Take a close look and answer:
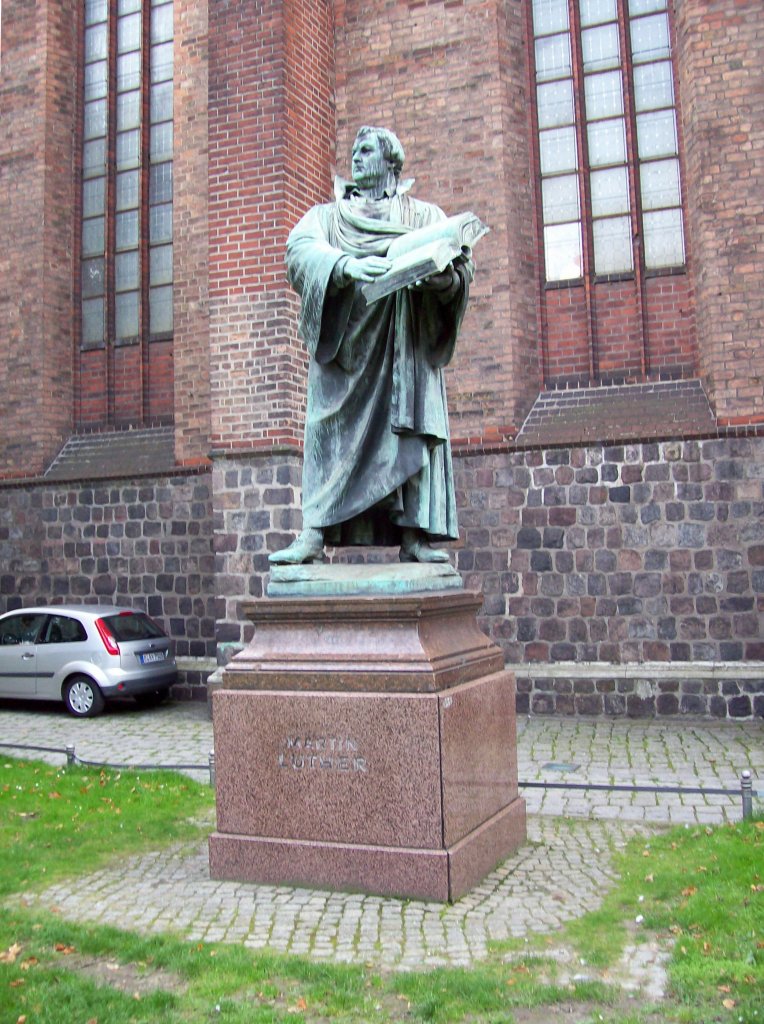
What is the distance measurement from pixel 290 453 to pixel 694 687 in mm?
5314

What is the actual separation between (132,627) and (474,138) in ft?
25.5

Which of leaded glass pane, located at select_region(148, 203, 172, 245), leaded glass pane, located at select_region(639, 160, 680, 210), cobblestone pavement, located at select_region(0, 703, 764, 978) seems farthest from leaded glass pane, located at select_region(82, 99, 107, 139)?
cobblestone pavement, located at select_region(0, 703, 764, 978)

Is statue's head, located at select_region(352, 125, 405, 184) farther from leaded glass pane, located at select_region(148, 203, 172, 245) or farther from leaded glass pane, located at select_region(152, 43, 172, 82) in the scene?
leaded glass pane, located at select_region(152, 43, 172, 82)

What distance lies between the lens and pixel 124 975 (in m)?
3.83

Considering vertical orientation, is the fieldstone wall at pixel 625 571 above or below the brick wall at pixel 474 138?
below

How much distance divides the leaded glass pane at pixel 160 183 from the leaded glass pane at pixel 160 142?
0.43ft

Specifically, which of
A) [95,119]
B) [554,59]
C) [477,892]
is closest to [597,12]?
[554,59]

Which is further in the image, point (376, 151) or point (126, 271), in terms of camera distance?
point (126, 271)

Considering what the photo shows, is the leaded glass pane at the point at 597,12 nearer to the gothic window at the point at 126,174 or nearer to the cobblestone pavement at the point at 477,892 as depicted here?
the gothic window at the point at 126,174

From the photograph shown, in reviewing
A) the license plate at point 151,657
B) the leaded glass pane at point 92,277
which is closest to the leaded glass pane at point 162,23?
the leaded glass pane at point 92,277

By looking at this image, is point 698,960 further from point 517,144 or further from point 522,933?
point 517,144

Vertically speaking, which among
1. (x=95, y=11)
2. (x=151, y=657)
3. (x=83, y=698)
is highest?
(x=95, y=11)

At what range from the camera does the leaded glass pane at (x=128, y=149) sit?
15.4m

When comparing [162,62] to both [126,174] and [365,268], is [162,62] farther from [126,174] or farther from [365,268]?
[365,268]
